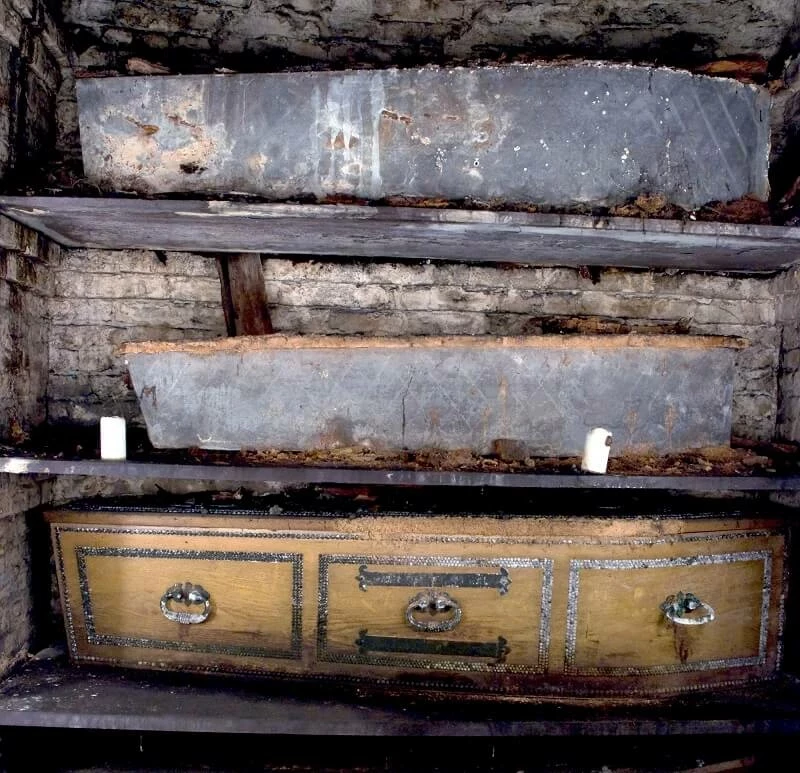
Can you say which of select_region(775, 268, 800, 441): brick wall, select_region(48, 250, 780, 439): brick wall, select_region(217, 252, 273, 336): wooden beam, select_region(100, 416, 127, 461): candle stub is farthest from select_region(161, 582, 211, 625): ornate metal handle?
select_region(775, 268, 800, 441): brick wall

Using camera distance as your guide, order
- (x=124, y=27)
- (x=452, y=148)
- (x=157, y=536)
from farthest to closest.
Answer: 1. (x=124, y=27)
2. (x=157, y=536)
3. (x=452, y=148)

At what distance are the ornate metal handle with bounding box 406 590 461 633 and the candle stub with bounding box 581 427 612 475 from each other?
2.43 ft

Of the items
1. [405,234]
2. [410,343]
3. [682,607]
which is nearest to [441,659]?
[682,607]

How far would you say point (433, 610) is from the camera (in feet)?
7.16

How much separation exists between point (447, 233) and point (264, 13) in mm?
1378

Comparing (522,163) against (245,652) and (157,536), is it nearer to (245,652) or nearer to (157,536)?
(157,536)

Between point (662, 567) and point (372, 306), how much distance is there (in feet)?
5.39

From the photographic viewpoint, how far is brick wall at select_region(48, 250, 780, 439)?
2.59m

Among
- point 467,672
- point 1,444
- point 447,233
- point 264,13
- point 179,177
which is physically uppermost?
point 264,13

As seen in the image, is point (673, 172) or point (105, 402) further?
point (105, 402)

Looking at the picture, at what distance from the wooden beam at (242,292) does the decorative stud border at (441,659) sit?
3.52 feet

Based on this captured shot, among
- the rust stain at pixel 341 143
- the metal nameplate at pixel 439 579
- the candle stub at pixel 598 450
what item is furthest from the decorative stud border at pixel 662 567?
the rust stain at pixel 341 143

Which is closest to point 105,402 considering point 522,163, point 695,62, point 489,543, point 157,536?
point 157,536

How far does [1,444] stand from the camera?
2191 mm
